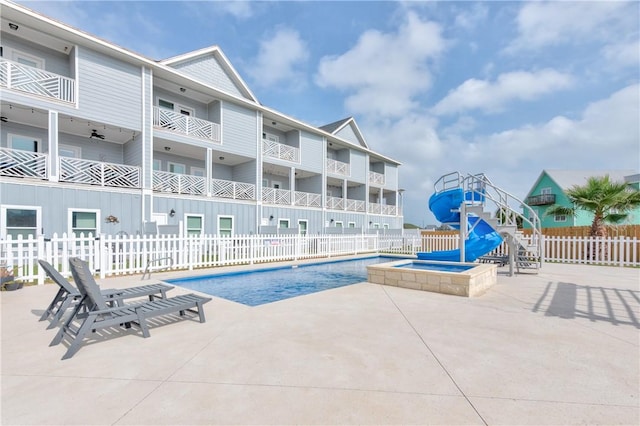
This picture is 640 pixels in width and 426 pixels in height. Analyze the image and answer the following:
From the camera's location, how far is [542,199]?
120 feet

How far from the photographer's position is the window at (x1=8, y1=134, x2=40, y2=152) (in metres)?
12.0

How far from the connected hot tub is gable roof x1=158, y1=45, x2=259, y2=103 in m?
15.0

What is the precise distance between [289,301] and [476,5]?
12189 millimetres

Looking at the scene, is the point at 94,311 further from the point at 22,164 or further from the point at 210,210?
the point at 210,210

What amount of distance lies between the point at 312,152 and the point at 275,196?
5175 millimetres

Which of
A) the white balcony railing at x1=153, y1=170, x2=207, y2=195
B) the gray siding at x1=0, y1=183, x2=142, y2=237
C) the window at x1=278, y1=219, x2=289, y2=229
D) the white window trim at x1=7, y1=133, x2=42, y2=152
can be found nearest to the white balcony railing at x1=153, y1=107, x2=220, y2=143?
the white balcony railing at x1=153, y1=170, x2=207, y2=195

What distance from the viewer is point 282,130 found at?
871 inches

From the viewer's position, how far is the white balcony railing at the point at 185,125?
1459cm

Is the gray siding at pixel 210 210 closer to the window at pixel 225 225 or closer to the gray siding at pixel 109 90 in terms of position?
the window at pixel 225 225

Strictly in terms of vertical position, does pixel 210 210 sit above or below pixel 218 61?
below

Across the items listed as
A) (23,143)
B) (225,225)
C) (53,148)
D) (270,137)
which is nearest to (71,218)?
(53,148)

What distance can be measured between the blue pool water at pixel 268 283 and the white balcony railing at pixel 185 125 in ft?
30.4

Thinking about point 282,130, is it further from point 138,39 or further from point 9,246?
point 9,246

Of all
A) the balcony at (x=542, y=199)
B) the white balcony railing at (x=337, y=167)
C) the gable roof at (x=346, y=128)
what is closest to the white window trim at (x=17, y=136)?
the white balcony railing at (x=337, y=167)
